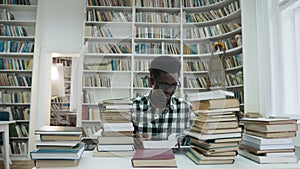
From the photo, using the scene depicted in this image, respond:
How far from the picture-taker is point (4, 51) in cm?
423

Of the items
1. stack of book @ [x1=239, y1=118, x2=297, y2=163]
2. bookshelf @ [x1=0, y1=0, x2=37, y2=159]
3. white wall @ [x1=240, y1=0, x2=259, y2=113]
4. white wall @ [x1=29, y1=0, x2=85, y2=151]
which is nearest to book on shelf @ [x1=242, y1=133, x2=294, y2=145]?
stack of book @ [x1=239, y1=118, x2=297, y2=163]

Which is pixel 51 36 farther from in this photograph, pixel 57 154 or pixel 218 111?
pixel 218 111

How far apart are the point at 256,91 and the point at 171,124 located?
239 cm

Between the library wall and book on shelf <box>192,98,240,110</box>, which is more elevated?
the library wall

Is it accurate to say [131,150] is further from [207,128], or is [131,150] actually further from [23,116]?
[23,116]

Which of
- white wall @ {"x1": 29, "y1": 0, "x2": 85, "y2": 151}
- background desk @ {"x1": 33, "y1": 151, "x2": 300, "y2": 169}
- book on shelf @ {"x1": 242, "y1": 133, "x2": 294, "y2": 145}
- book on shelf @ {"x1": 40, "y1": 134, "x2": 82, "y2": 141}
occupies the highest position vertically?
white wall @ {"x1": 29, "y1": 0, "x2": 85, "y2": 151}

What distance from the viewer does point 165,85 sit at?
0.75 m

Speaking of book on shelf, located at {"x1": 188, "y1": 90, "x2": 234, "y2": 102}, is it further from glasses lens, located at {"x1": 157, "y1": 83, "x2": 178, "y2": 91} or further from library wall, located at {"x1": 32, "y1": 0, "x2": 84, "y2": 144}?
library wall, located at {"x1": 32, "y1": 0, "x2": 84, "y2": 144}

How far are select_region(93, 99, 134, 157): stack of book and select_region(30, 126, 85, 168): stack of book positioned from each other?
3.8 inches

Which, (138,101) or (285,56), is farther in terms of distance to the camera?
(285,56)

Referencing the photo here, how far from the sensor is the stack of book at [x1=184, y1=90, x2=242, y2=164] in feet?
2.90

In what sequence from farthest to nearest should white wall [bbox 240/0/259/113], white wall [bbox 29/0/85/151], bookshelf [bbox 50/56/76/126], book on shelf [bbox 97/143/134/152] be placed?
bookshelf [bbox 50/56/76/126], white wall [bbox 29/0/85/151], white wall [bbox 240/0/259/113], book on shelf [bbox 97/143/134/152]

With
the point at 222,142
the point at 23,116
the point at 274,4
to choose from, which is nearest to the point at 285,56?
the point at 274,4

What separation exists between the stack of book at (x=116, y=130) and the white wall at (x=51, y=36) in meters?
3.58
